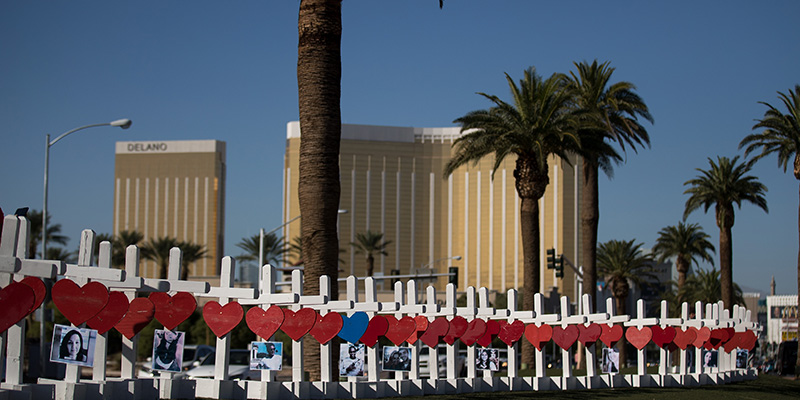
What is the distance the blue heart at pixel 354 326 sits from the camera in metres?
14.3

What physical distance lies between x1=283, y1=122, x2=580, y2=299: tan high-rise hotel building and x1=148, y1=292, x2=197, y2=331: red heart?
130923 mm

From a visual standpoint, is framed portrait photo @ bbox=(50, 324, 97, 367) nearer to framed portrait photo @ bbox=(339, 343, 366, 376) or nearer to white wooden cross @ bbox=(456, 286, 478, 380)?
framed portrait photo @ bbox=(339, 343, 366, 376)

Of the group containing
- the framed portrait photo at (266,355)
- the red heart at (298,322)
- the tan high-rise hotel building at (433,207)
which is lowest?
the framed portrait photo at (266,355)

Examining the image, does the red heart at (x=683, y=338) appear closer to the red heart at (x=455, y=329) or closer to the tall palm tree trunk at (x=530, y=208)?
the red heart at (x=455, y=329)

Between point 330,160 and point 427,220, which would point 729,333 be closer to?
point 330,160

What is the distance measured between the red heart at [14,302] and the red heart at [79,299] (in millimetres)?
774

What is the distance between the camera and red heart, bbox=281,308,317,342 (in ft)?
43.2

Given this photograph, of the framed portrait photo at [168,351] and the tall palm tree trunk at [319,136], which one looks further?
the tall palm tree trunk at [319,136]

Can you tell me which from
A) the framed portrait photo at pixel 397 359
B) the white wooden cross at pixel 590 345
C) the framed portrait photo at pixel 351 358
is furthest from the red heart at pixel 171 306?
the white wooden cross at pixel 590 345

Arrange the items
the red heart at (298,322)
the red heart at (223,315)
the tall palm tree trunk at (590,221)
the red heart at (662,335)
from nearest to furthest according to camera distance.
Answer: the red heart at (223,315) → the red heart at (298,322) → the red heart at (662,335) → the tall palm tree trunk at (590,221)

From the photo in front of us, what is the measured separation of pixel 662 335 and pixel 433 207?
133 m

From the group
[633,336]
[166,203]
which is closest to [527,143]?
[633,336]

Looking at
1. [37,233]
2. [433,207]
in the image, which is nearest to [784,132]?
[37,233]

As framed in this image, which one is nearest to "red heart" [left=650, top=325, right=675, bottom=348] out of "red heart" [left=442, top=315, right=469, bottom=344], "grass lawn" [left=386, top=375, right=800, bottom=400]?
"grass lawn" [left=386, top=375, right=800, bottom=400]
